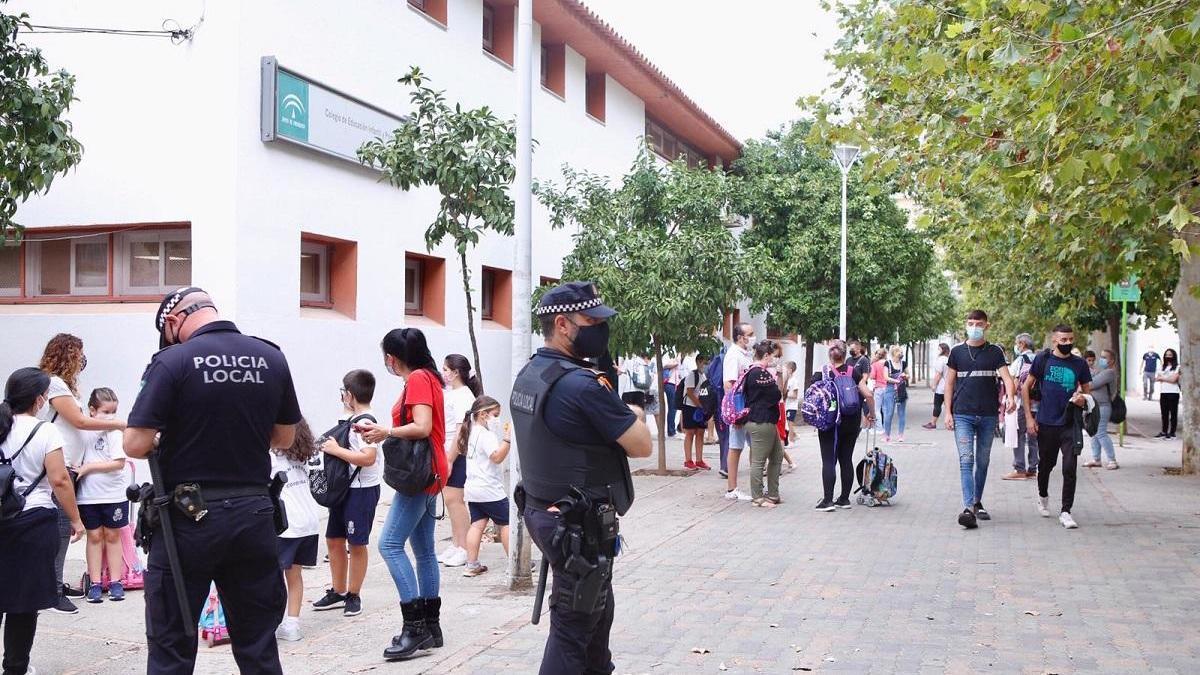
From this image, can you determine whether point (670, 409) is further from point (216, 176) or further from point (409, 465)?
point (409, 465)

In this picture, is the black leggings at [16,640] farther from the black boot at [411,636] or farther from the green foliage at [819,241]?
the green foliage at [819,241]

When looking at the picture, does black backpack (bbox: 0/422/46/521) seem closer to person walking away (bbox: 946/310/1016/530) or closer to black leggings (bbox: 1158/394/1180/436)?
person walking away (bbox: 946/310/1016/530)

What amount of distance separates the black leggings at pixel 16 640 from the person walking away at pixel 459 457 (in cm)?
365

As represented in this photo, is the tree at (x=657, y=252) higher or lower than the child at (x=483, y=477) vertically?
higher

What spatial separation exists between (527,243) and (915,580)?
146 inches

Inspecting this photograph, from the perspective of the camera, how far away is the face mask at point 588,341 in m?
4.59

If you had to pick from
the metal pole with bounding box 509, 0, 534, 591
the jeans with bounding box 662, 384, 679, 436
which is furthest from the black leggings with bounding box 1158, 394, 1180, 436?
the metal pole with bounding box 509, 0, 534, 591

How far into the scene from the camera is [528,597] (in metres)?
7.96

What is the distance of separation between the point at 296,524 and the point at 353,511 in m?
0.47

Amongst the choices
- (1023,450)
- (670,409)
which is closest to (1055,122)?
(1023,450)

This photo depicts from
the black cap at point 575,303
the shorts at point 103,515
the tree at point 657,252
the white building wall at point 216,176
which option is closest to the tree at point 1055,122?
the tree at point 657,252

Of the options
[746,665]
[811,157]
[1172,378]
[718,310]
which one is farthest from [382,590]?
[811,157]

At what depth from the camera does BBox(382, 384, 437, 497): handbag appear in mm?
6344

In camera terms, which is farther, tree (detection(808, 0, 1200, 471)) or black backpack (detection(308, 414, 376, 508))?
black backpack (detection(308, 414, 376, 508))
